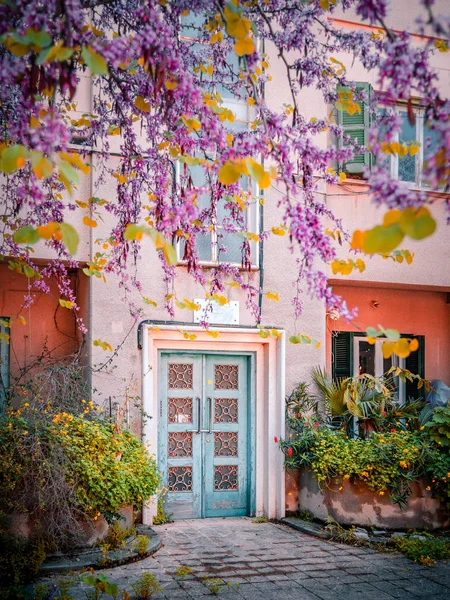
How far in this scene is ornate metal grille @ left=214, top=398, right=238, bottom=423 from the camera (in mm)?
10430

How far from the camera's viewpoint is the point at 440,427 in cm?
938

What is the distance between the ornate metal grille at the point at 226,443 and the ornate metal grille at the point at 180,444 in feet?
1.38

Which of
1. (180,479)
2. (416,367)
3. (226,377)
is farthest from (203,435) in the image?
(416,367)

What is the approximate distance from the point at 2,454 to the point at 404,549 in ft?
15.9

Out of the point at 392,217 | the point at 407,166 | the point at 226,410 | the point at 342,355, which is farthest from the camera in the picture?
the point at 342,355

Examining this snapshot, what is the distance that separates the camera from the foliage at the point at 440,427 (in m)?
9.29

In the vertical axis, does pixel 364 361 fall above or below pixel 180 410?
above

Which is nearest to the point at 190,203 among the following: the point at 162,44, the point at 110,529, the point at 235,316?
the point at 162,44

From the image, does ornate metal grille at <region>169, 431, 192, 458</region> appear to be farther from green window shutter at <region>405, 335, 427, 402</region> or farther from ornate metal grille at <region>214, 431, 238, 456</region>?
green window shutter at <region>405, 335, 427, 402</region>

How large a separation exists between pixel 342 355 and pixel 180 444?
3.35 metres

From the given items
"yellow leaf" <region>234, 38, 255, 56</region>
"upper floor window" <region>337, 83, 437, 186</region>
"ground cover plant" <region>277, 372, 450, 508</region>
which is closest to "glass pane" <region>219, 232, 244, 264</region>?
"upper floor window" <region>337, 83, 437, 186</region>

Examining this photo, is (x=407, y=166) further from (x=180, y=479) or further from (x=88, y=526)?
(x=88, y=526)

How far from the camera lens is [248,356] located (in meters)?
10.7

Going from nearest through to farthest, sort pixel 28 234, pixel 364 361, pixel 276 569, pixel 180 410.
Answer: pixel 28 234
pixel 276 569
pixel 180 410
pixel 364 361
